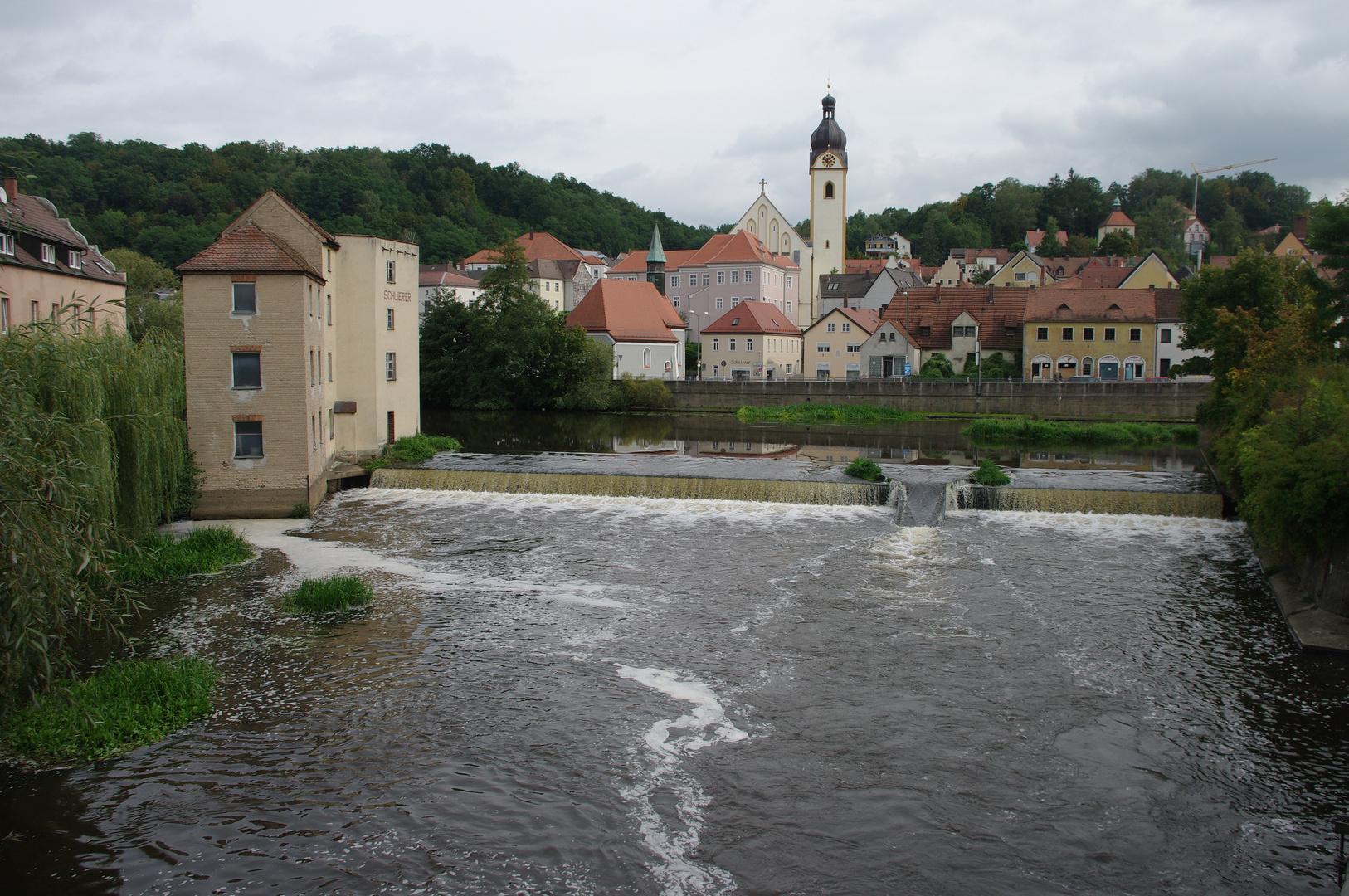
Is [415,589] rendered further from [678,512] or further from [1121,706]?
[1121,706]

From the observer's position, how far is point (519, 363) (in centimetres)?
6241

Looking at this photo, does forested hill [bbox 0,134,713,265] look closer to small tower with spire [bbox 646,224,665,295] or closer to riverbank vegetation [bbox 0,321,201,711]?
small tower with spire [bbox 646,224,665,295]

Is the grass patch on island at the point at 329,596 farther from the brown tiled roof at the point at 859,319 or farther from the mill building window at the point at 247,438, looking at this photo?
the brown tiled roof at the point at 859,319

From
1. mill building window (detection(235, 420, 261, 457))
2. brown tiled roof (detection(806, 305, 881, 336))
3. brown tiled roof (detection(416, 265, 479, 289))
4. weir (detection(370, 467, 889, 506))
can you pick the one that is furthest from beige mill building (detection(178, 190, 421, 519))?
brown tiled roof (detection(416, 265, 479, 289))

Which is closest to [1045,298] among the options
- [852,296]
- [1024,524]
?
[852,296]

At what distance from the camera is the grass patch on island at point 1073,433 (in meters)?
45.2

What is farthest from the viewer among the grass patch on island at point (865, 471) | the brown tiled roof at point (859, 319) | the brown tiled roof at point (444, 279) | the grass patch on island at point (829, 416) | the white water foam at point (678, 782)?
the brown tiled roof at point (444, 279)

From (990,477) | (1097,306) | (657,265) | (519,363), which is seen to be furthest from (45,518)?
(657,265)

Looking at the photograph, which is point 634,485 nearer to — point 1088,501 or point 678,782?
point 1088,501

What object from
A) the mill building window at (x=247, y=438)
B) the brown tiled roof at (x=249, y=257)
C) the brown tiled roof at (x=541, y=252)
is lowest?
the mill building window at (x=247, y=438)

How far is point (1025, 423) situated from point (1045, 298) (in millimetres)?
21686

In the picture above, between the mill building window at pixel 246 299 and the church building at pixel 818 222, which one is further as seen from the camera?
the church building at pixel 818 222

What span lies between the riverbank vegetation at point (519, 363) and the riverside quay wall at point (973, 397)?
4134mm

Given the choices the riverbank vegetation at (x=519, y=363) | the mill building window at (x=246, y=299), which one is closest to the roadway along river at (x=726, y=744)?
the mill building window at (x=246, y=299)
